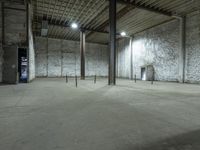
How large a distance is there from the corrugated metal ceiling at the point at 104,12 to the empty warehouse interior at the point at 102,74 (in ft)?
0.26

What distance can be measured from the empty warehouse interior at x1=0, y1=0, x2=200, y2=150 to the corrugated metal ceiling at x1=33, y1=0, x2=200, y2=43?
79mm

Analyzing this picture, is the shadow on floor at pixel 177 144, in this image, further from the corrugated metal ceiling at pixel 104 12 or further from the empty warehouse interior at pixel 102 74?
the corrugated metal ceiling at pixel 104 12

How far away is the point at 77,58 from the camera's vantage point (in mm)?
23359

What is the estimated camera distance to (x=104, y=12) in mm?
12898

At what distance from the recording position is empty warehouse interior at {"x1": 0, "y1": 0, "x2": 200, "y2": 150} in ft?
7.48

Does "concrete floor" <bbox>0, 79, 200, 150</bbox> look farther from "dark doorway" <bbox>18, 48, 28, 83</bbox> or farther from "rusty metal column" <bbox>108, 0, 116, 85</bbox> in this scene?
"dark doorway" <bbox>18, 48, 28, 83</bbox>

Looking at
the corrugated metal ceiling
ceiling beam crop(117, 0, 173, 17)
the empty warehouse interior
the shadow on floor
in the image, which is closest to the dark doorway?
the empty warehouse interior

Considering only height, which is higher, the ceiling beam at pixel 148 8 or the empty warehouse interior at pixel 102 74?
the ceiling beam at pixel 148 8

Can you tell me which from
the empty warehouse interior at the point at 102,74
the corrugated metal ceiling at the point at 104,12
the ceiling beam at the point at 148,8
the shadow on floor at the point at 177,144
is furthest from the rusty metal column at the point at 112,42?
the shadow on floor at the point at 177,144

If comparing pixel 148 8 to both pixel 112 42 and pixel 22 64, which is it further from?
pixel 22 64

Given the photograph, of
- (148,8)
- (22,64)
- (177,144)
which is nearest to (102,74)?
(148,8)

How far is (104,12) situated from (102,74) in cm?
1392

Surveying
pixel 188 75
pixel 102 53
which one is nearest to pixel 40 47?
pixel 102 53

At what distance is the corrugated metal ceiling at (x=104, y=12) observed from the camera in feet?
36.4
